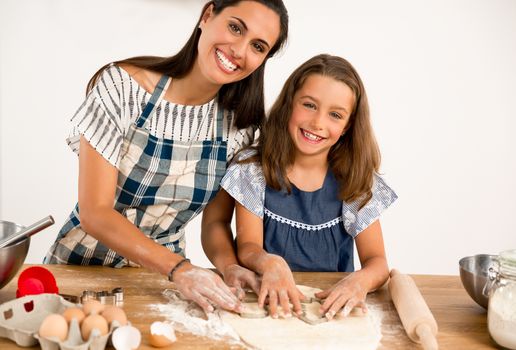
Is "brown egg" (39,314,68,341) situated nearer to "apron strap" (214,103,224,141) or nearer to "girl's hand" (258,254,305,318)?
"girl's hand" (258,254,305,318)

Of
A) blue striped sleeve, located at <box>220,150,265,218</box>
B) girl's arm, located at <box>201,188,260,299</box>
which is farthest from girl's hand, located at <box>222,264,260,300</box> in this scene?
blue striped sleeve, located at <box>220,150,265,218</box>

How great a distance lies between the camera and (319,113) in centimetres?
173

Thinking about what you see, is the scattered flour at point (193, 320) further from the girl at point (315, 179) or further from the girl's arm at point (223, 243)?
the girl at point (315, 179)

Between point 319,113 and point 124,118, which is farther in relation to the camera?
point 319,113

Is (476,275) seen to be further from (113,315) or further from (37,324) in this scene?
(37,324)

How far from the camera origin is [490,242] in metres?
3.73

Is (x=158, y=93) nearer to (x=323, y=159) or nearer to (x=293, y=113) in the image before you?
(x=293, y=113)

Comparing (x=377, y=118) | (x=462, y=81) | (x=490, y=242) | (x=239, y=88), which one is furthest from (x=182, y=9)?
(x=490, y=242)

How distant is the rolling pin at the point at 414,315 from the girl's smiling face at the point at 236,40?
637 mm

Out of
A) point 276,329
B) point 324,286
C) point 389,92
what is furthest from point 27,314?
point 389,92

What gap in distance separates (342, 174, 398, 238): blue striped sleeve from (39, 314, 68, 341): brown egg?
90cm

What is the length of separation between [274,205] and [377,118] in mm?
1954

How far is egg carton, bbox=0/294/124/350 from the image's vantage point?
1.09 meters

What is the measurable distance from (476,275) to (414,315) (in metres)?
0.21
